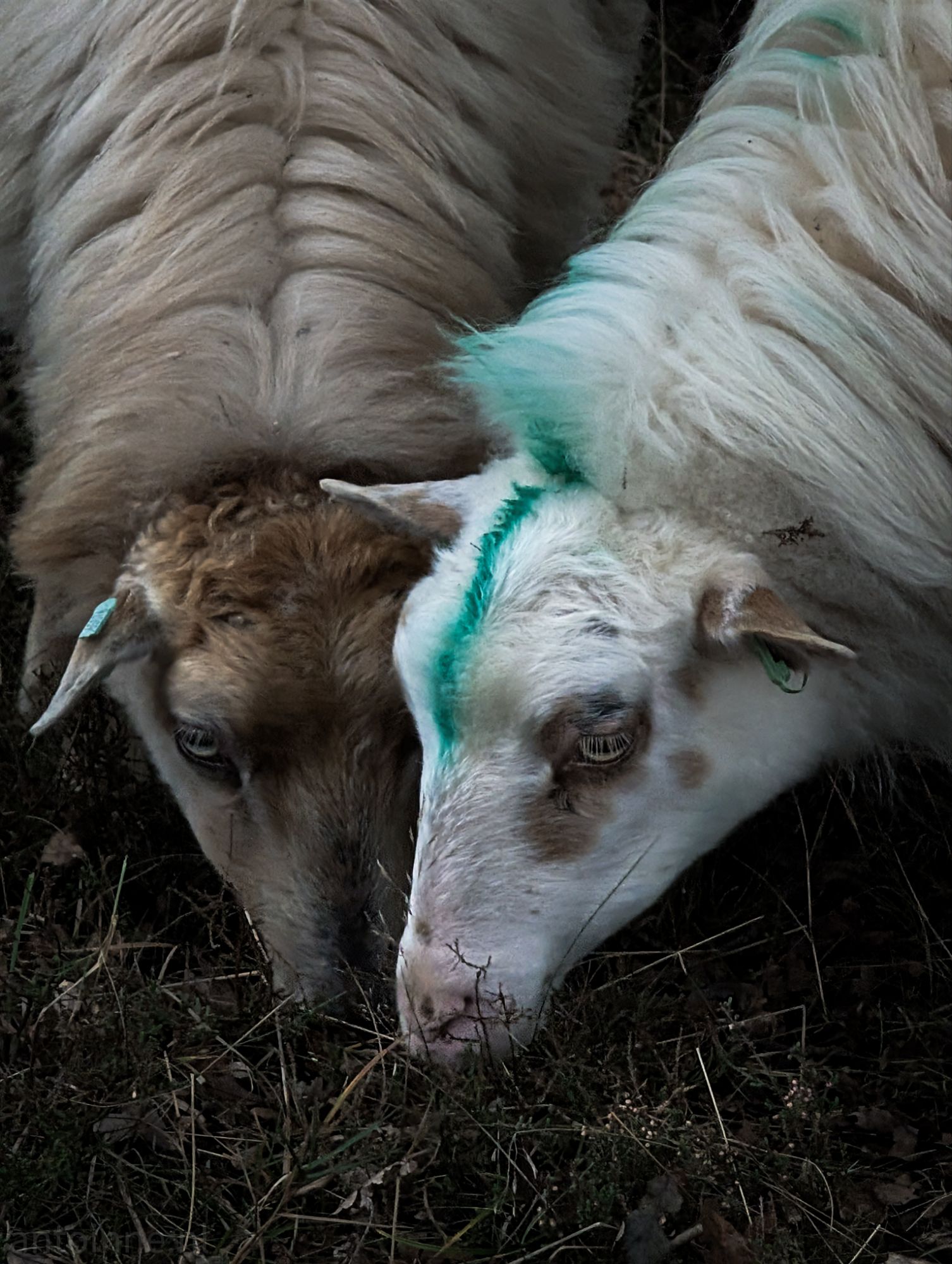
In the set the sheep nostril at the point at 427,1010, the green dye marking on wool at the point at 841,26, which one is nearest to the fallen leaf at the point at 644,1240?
the sheep nostril at the point at 427,1010

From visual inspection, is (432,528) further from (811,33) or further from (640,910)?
(811,33)

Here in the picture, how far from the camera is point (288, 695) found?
11.7 feet

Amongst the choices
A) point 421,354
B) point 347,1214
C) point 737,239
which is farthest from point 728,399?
point 347,1214

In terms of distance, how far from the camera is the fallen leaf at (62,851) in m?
4.45

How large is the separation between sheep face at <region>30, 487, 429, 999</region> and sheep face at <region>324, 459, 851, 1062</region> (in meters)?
0.23

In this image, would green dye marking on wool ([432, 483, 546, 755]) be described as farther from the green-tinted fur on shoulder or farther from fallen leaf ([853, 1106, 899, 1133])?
fallen leaf ([853, 1106, 899, 1133])

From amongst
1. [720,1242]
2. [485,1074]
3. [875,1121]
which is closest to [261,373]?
[485,1074]

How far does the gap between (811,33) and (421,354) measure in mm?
1157

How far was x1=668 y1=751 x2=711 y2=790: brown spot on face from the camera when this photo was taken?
335 centimetres

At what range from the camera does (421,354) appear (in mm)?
3883

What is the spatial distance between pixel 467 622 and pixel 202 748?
0.90 m

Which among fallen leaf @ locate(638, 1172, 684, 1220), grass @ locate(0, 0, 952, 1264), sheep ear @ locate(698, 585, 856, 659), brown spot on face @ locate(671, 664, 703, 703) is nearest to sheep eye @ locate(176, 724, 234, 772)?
grass @ locate(0, 0, 952, 1264)

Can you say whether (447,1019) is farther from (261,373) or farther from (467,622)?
(261,373)

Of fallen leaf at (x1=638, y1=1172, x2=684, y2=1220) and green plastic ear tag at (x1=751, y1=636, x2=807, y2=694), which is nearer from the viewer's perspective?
green plastic ear tag at (x1=751, y1=636, x2=807, y2=694)
